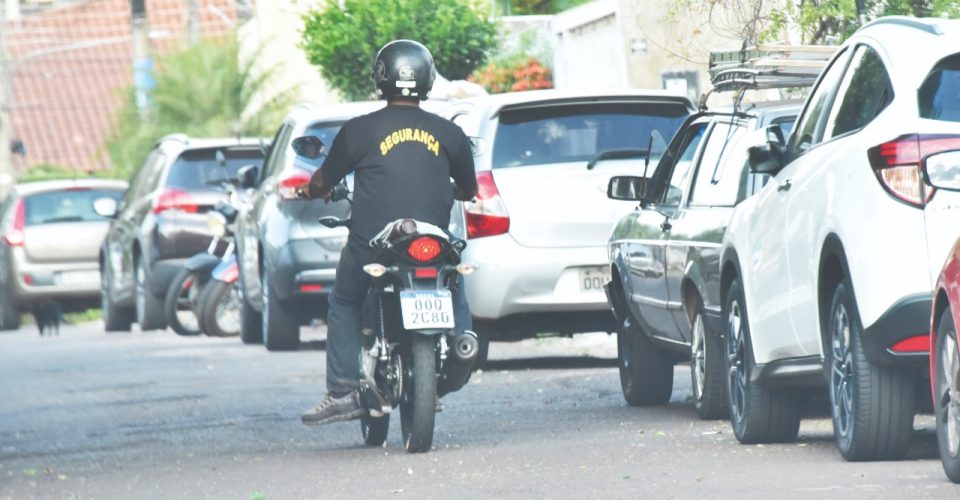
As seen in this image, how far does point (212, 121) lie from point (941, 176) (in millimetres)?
31142

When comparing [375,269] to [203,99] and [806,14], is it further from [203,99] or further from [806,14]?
[203,99]

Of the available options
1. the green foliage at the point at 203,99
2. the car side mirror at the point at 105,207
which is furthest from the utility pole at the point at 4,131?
the car side mirror at the point at 105,207

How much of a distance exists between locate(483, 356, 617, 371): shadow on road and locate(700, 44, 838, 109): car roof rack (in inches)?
178

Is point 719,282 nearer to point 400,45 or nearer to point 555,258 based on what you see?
point 400,45

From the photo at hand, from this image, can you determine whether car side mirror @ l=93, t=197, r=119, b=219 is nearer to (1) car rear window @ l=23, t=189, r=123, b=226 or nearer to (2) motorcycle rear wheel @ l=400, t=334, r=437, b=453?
(1) car rear window @ l=23, t=189, r=123, b=226

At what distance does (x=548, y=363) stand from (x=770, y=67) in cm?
563

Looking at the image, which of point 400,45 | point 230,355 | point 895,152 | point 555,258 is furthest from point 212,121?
point 895,152

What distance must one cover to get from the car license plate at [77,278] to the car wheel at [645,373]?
601 inches

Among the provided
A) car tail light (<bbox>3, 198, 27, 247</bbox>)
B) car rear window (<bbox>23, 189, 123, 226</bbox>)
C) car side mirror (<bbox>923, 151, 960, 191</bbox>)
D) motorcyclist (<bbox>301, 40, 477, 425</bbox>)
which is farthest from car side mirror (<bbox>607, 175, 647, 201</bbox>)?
car tail light (<bbox>3, 198, 27, 247</bbox>)

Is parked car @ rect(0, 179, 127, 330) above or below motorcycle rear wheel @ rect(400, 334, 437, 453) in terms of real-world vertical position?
below

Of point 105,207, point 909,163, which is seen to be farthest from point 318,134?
point 909,163

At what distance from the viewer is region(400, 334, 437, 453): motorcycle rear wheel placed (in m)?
9.19

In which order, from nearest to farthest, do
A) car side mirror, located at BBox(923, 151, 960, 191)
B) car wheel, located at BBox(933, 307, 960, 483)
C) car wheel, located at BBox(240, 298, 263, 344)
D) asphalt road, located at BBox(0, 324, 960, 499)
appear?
car wheel, located at BBox(933, 307, 960, 483) → car side mirror, located at BBox(923, 151, 960, 191) → asphalt road, located at BBox(0, 324, 960, 499) → car wheel, located at BBox(240, 298, 263, 344)

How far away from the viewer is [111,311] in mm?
24453
